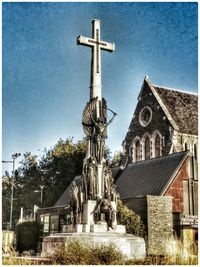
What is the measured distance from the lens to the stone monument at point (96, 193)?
15.1 meters

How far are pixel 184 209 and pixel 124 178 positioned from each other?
16.1ft

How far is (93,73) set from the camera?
59.2ft

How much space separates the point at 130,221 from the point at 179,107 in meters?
20.2

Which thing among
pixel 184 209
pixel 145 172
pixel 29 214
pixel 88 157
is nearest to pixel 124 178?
pixel 145 172

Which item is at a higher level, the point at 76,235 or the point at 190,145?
the point at 190,145

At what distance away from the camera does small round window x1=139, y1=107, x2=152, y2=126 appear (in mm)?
42097

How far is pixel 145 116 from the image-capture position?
4297 centimetres

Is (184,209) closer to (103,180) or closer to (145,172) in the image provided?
(145,172)

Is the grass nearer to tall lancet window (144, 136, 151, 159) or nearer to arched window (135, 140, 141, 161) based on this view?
tall lancet window (144, 136, 151, 159)

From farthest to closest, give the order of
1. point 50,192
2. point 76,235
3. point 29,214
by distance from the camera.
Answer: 1. point 29,214
2. point 50,192
3. point 76,235

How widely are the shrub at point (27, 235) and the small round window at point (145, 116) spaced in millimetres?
15945

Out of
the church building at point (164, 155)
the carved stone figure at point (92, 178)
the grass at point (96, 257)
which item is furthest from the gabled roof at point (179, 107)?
the grass at point (96, 257)

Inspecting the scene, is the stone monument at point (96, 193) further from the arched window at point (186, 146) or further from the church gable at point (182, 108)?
the church gable at point (182, 108)

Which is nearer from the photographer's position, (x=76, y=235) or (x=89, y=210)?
(x=76, y=235)
